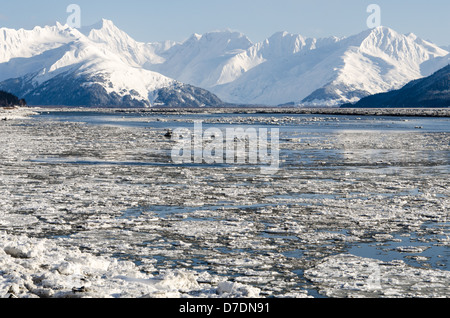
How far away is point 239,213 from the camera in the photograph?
2120cm

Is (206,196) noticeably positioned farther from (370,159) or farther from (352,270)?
(370,159)

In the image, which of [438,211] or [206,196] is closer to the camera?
[438,211]

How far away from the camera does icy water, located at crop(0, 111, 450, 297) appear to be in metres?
15.3

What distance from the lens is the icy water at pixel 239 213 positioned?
15320mm

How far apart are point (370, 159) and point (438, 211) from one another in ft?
63.9

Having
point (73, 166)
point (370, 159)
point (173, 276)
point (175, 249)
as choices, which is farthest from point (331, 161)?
point (173, 276)

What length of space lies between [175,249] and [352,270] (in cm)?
468

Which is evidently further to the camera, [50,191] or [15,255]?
[50,191]
